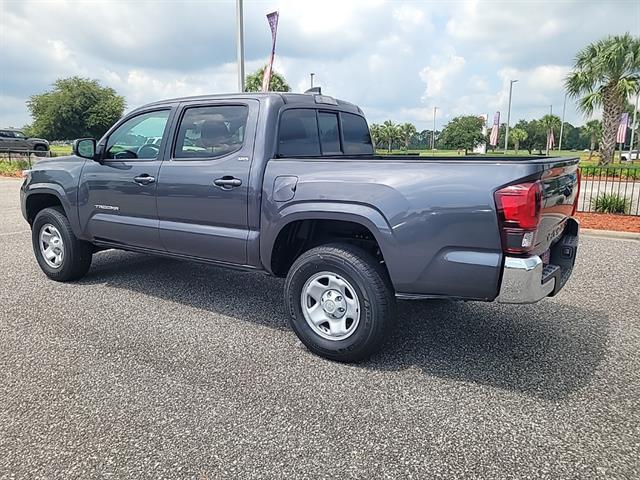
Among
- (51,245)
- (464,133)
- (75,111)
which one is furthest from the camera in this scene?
(464,133)

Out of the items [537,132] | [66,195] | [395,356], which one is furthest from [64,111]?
[537,132]

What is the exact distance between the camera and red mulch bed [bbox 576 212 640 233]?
322 inches

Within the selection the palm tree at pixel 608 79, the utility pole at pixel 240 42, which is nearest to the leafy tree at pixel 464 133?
the palm tree at pixel 608 79

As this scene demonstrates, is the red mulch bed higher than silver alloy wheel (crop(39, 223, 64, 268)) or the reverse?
the reverse

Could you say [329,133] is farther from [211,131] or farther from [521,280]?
[521,280]

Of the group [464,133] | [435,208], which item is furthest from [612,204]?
[464,133]

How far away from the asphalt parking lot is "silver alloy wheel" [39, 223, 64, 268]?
51 centimetres

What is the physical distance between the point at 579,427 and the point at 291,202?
7.30 ft

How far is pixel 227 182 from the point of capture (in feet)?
12.2

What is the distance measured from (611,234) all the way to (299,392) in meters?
6.92

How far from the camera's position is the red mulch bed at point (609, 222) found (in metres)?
8.19

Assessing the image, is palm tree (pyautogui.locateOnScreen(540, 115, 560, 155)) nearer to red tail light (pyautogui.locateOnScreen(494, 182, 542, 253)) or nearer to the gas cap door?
the gas cap door

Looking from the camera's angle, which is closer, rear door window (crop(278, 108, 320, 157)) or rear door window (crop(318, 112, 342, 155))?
rear door window (crop(278, 108, 320, 157))

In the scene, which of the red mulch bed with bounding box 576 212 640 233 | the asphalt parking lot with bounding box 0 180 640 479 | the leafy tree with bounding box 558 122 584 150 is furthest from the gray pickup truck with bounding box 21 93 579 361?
the leafy tree with bounding box 558 122 584 150
